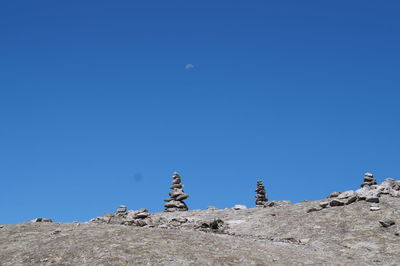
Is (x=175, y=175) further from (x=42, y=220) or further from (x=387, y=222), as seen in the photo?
(x=387, y=222)

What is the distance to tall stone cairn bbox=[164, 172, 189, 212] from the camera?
2074 inches

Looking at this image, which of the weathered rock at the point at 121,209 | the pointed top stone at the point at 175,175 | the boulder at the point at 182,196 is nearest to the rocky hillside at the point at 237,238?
the weathered rock at the point at 121,209

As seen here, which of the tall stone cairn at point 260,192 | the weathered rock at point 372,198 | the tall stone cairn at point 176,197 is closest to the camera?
the weathered rock at point 372,198

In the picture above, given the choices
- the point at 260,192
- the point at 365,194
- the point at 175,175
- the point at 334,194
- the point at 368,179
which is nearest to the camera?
the point at 365,194

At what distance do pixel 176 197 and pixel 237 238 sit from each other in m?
27.8

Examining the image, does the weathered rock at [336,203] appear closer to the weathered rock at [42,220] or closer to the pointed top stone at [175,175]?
the weathered rock at [42,220]

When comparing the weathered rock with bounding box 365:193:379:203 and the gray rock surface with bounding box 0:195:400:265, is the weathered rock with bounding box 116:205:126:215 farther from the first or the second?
the weathered rock with bounding box 365:193:379:203

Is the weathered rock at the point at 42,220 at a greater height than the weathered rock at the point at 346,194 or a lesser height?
lesser

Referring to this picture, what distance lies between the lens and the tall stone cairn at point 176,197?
5269 cm

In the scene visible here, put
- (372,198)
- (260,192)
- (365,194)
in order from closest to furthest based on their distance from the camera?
(372,198), (365,194), (260,192)

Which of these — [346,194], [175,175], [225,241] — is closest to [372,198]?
[346,194]

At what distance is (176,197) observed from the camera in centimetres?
5425

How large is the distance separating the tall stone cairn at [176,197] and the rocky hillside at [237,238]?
1317 centimetres

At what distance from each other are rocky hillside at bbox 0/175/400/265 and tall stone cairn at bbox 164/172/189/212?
1317 cm
